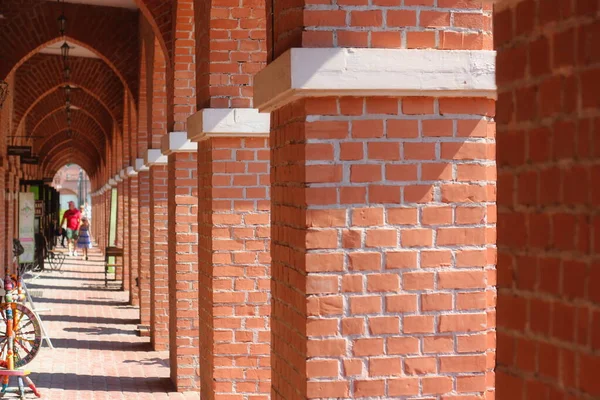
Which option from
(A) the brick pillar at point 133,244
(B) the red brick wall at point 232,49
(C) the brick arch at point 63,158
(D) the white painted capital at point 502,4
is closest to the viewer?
(D) the white painted capital at point 502,4

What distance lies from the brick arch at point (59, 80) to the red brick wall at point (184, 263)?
12.2 metres

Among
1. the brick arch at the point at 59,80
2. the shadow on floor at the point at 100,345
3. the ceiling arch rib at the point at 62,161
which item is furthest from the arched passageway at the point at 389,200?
the ceiling arch rib at the point at 62,161

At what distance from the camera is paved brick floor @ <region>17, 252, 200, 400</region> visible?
930 centimetres

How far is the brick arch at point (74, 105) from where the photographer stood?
87.2 ft

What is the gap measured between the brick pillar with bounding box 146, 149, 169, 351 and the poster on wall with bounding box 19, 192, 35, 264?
9829 mm

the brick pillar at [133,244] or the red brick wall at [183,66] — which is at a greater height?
the red brick wall at [183,66]

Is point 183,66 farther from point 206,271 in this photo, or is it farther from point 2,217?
point 2,217

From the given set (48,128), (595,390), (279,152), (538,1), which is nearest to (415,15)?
(279,152)

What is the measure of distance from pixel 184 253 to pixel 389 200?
5.47m

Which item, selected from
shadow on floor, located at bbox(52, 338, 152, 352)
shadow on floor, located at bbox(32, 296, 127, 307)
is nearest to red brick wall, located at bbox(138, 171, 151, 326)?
shadow on floor, located at bbox(52, 338, 152, 352)

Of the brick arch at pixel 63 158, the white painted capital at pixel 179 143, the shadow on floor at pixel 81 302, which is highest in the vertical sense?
the brick arch at pixel 63 158

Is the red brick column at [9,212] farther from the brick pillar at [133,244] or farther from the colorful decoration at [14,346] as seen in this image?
the colorful decoration at [14,346]

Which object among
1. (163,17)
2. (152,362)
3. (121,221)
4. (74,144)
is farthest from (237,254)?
(74,144)

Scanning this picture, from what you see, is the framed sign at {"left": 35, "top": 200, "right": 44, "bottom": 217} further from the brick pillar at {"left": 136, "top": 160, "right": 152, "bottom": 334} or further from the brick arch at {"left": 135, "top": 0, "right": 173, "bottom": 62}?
the brick arch at {"left": 135, "top": 0, "right": 173, "bottom": 62}
